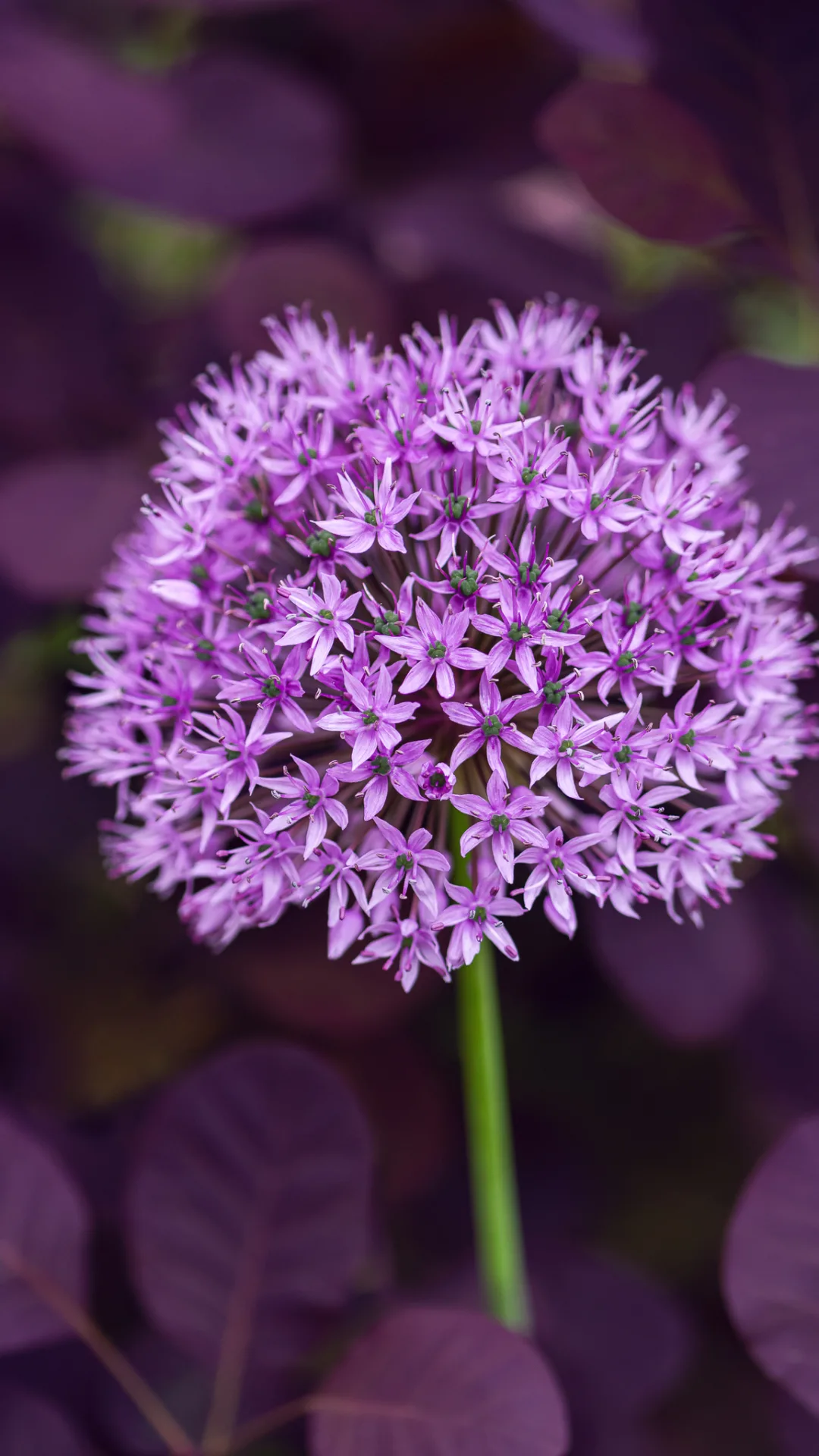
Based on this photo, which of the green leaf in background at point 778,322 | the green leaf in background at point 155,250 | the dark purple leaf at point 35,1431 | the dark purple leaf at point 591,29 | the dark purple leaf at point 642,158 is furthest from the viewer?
the green leaf in background at point 155,250

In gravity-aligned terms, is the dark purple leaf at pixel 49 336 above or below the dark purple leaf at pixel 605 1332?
above

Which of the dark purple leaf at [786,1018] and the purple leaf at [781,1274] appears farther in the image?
the dark purple leaf at [786,1018]

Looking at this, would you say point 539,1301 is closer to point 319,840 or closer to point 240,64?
point 319,840

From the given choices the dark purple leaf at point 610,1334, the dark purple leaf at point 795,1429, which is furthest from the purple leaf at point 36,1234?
the dark purple leaf at point 795,1429

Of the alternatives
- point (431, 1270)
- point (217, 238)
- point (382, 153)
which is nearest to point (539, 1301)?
point (431, 1270)

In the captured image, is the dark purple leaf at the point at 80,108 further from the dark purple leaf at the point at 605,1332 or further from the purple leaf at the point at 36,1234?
the dark purple leaf at the point at 605,1332

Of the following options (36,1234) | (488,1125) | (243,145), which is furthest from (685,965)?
(243,145)

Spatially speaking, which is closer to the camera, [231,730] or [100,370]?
[231,730]

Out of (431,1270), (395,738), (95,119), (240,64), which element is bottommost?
(431,1270)
